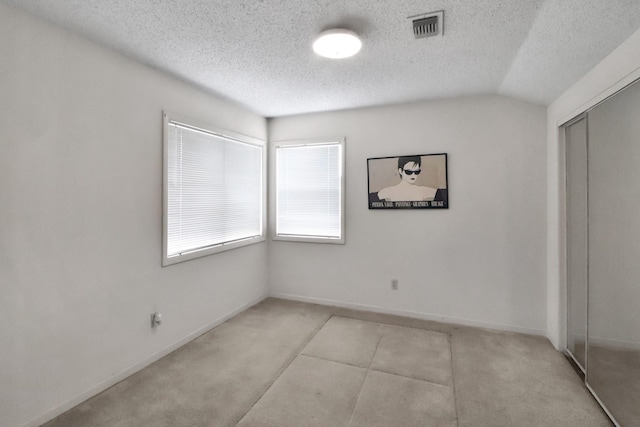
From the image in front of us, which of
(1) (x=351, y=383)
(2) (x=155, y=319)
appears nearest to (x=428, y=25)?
(1) (x=351, y=383)

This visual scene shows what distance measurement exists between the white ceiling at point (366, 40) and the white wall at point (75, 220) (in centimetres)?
27

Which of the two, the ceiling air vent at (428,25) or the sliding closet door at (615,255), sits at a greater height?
the ceiling air vent at (428,25)

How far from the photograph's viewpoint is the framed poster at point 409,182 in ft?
11.3

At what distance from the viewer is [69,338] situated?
6.71 ft

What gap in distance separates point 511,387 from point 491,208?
174 centimetres

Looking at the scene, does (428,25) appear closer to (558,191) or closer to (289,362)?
(558,191)

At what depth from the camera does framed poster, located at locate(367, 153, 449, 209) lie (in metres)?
3.44

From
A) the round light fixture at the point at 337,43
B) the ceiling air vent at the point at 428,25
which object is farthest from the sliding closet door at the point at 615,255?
the round light fixture at the point at 337,43

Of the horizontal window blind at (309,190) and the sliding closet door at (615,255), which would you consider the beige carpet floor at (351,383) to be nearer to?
the sliding closet door at (615,255)

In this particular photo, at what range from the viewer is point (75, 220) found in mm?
2072

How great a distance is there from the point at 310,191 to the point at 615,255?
3015 mm

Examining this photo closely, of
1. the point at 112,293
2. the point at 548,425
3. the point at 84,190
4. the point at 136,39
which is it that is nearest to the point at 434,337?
the point at 548,425

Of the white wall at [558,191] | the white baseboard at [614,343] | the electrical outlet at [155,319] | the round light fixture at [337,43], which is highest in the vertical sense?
the round light fixture at [337,43]

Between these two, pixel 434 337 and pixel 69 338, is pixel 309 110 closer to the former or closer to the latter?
pixel 434 337
